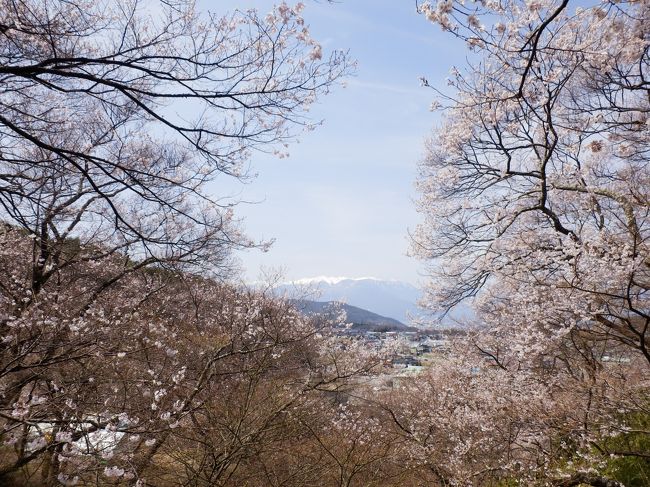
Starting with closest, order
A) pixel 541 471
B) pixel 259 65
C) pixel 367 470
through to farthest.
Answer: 1. pixel 259 65
2. pixel 541 471
3. pixel 367 470

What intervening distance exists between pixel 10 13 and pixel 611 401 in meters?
7.02

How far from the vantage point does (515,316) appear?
7.39 metres

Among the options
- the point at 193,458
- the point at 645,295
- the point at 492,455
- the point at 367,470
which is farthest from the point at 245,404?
the point at 645,295

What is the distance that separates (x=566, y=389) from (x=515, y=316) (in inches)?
70.7

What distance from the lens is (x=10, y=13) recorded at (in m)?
3.48

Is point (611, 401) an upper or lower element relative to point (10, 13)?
lower

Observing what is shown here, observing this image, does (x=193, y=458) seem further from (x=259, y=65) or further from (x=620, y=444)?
(x=620, y=444)

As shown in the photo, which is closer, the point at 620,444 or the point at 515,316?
the point at 620,444

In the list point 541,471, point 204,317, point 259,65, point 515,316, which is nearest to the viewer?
point 259,65

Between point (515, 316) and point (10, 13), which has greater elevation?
point (10, 13)

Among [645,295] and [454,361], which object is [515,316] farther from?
[454,361]

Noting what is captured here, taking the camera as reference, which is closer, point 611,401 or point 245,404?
point 611,401

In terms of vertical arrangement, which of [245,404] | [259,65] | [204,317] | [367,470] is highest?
[259,65]

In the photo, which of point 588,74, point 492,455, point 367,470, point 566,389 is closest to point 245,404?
point 367,470
